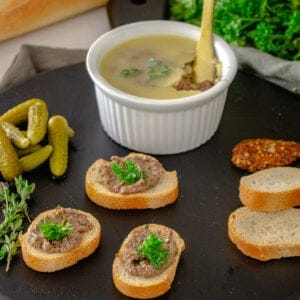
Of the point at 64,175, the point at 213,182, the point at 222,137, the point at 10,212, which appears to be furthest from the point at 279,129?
the point at 10,212

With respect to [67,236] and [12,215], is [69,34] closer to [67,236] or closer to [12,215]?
[12,215]

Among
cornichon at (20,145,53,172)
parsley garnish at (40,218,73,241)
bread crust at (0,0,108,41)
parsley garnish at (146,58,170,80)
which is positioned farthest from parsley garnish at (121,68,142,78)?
bread crust at (0,0,108,41)

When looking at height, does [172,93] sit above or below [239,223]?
above

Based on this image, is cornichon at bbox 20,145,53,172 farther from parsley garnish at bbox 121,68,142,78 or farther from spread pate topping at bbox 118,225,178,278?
spread pate topping at bbox 118,225,178,278

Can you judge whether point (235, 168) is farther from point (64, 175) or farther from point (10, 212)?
point (10, 212)

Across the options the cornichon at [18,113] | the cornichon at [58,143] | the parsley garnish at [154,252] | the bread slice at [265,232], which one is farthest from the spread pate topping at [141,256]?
the cornichon at [18,113]
